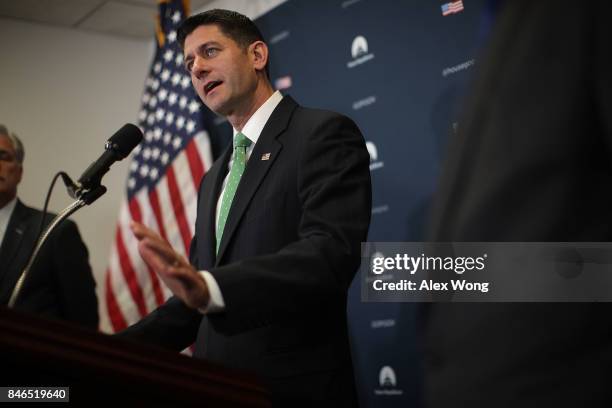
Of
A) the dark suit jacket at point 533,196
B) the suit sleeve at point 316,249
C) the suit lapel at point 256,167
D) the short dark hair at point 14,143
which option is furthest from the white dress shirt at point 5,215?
the dark suit jacket at point 533,196

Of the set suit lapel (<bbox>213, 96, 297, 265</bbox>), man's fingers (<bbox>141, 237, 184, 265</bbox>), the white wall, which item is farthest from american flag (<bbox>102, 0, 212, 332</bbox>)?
man's fingers (<bbox>141, 237, 184, 265</bbox>)

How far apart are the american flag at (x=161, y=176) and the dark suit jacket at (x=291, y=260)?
7.94 feet

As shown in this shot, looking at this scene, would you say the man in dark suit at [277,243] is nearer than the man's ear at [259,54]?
Yes

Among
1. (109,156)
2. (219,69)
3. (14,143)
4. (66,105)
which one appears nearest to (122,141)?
(109,156)

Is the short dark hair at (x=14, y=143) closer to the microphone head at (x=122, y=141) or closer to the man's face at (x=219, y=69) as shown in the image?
the man's face at (x=219, y=69)

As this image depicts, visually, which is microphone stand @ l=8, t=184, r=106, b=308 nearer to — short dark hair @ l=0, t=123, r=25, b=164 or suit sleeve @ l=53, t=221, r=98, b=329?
suit sleeve @ l=53, t=221, r=98, b=329

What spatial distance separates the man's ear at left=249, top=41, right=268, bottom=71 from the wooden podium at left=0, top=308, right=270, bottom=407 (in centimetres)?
140

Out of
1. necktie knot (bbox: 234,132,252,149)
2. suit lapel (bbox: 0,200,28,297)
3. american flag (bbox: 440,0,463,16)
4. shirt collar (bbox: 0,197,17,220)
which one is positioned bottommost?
suit lapel (bbox: 0,200,28,297)

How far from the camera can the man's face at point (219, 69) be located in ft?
7.45

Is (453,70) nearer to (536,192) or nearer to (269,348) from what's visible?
(269,348)

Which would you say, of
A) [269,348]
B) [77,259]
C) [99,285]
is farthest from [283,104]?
[99,285]

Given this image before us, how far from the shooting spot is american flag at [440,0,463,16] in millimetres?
3432

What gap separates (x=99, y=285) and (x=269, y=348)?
Answer: 12.7 ft

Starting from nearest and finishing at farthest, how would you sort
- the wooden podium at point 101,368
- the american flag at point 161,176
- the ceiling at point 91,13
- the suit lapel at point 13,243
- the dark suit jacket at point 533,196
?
the dark suit jacket at point 533,196, the wooden podium at point 101,368, the suit lapel at point 13,243, the american flag at point 161,176, the ceiling at point 91,13
